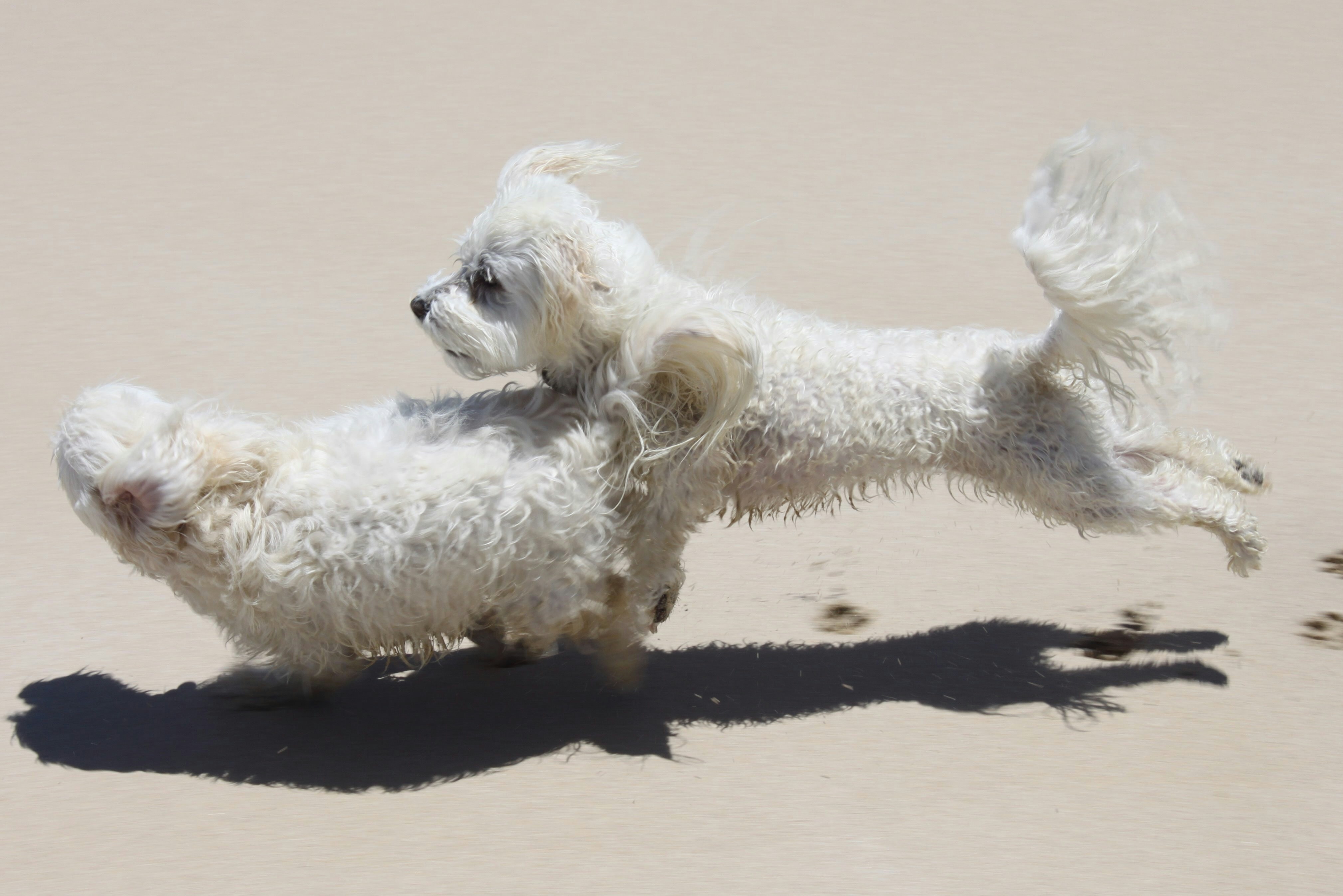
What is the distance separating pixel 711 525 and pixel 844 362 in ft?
5.65

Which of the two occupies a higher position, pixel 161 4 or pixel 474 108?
pixel 161 4

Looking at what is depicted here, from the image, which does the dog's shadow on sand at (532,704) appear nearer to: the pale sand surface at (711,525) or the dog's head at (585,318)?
the pale sand surface at (711,525)

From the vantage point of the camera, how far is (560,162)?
12.0 feet

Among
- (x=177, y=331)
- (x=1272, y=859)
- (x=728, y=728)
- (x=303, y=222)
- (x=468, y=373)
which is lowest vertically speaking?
(x=1272, y=859)

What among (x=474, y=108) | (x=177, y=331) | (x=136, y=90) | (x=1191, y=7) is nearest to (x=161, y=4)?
(x=136, y=90)

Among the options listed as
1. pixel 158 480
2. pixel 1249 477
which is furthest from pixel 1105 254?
pixel 158 480

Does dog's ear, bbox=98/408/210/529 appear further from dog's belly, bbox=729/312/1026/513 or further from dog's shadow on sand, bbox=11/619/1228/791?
dog's belly, bbox=729/312/1026/513

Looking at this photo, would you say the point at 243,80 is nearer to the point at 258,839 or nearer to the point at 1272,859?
the point at 258,839

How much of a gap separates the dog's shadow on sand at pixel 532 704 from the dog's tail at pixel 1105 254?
0.95 m

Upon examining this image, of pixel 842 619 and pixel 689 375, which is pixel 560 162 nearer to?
pixel 689 375

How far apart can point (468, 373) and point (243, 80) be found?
7.42m

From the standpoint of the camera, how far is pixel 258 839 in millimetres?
3094

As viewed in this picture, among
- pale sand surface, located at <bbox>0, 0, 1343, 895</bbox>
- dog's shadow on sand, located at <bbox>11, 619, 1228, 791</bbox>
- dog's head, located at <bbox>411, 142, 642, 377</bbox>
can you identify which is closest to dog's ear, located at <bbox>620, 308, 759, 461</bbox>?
dog's head, located at <bbox>411, 142, 642, 377</bbox>

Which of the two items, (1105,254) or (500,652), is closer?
(1105,254)
